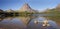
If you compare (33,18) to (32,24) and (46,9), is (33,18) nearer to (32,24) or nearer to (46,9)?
(32,24)

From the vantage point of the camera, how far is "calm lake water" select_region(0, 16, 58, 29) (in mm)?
2182

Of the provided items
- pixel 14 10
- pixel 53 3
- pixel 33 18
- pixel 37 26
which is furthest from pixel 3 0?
pixel 53 3

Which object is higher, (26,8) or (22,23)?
(26,8)

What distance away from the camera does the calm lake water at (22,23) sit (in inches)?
85.9

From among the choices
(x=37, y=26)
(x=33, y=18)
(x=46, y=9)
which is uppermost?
(x=46, y=9)

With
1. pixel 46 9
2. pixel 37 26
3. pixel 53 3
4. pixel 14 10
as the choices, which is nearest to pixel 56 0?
pixel 53 3

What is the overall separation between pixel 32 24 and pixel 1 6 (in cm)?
71

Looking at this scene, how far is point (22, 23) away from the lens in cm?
223

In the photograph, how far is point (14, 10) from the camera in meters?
2.24

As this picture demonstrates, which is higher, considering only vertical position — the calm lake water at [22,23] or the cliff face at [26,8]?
the cliff face at [26,8]

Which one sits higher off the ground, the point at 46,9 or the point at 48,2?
the point at 48,2

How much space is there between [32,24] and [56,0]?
2.14 feet

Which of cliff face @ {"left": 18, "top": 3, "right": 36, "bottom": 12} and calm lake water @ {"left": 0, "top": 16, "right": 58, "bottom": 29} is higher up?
cliff face @ {"left": 18, "top": 3, "right": 36, "bottom": 12}

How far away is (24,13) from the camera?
2.25m
